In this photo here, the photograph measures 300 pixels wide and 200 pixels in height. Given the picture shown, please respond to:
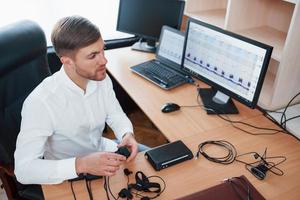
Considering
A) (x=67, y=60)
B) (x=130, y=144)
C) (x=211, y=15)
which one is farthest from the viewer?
(x=211, y=15)

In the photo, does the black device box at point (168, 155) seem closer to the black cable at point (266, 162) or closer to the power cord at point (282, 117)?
the black cable at point (266, 162)

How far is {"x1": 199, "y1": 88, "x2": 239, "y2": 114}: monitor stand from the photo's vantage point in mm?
1557

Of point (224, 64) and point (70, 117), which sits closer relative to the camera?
point (70, 117)

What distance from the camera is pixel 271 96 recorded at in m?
1.54

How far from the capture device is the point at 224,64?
1484 millimetres

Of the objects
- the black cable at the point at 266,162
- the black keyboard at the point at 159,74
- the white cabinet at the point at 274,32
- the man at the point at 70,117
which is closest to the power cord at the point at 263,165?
the black cable at the point at 266,162

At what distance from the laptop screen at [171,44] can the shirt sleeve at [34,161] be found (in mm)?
1035

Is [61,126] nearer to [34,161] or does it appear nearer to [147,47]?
[34,161]

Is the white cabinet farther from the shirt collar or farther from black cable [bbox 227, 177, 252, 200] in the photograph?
the shirt collar

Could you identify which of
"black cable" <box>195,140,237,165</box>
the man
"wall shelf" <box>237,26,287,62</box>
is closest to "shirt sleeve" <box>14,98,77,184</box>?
the man

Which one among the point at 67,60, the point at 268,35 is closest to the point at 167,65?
the point at 268,35

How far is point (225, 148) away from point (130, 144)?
432 mm

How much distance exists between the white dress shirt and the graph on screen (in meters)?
0.53

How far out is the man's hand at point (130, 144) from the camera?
1.24 m
